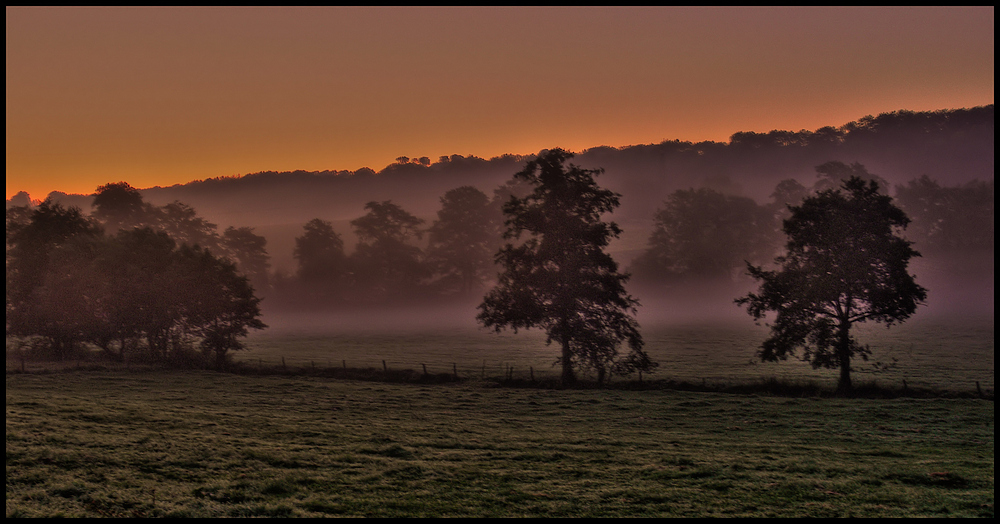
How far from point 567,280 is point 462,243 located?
83723 mm

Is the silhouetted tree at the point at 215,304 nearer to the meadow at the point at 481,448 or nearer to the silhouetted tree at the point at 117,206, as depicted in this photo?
the meadow at the point at 481,448

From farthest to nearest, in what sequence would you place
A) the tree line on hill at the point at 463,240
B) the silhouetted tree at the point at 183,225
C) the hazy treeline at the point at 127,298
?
the tree line on hill at the point at 463,240 < the silhouetted tree at the point at 183,225 < the hazy treeline at the point at 127,298

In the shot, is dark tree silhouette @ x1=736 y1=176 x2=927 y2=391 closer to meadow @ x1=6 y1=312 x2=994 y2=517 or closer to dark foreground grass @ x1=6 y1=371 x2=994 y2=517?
meadow @ x1=6 y1=312 x2=994 y2=517

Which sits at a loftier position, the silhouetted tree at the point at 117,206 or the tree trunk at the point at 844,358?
the silhouetted tree at the point at 117,206

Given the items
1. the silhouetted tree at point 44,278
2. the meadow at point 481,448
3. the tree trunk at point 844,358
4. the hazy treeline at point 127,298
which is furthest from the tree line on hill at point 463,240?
the tree trunk at point 844,358

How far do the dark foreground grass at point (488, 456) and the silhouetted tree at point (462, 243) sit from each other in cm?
8864

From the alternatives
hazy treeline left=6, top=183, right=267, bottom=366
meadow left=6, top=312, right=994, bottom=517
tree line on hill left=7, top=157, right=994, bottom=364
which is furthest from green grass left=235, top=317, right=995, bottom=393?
tree line on hill left=7, top=157, right=994, bottom=364

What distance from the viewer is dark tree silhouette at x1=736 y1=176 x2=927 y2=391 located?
3391cm

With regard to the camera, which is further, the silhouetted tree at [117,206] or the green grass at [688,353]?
the silhouetted tree at [117,206]

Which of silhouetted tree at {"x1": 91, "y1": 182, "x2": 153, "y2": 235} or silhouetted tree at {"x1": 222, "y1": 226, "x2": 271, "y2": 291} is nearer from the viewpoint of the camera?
silhouetted tree at {"x1": 91, "y1": 182, "x2": 153, "y2": 235}

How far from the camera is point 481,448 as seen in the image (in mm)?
19734

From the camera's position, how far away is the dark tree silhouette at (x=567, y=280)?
38.4 meters

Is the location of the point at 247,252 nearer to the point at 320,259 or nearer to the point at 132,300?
the point at 320,259

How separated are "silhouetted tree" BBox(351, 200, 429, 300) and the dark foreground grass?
3487 inches
